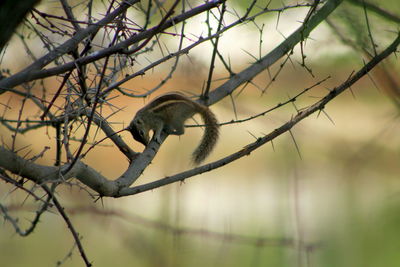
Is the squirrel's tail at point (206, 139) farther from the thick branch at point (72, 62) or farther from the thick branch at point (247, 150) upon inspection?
the thick branch at point (72, 62)

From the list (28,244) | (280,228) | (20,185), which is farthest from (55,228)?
(20,185)

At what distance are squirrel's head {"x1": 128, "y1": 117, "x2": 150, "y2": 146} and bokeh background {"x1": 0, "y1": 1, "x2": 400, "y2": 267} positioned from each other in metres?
0.17

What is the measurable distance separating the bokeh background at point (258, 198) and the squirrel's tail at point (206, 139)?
80 mm

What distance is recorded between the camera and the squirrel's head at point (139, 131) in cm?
360

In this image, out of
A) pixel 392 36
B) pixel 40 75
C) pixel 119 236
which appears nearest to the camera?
pixel 40 75

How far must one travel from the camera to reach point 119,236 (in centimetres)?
283

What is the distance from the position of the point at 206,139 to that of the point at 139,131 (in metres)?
0.55

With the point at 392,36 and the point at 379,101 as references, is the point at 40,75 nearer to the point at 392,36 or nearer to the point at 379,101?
the point at 392,36

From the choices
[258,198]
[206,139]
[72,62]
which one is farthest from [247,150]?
[258,198]

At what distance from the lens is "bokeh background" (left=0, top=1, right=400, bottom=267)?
2.68m

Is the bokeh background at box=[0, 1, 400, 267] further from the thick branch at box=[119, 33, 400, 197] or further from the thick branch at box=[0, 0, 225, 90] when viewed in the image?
the thick branch at box=[0, 0, 225, 90]

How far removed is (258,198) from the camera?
13.9 feet

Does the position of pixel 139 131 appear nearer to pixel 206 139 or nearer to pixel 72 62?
pixel 206 139

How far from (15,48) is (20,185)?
1.66 meters
